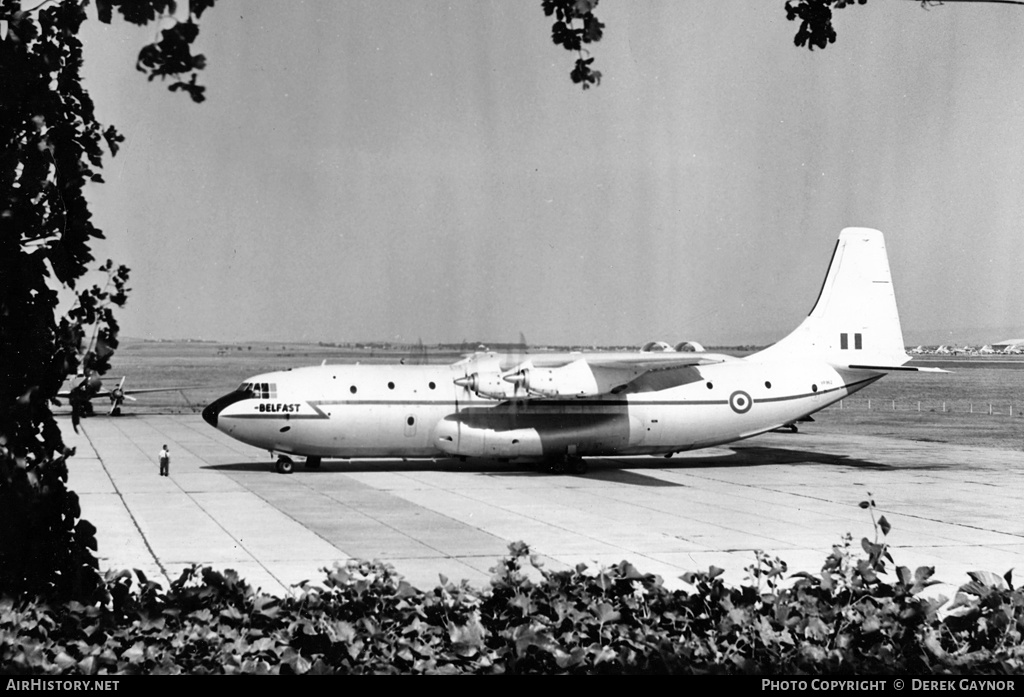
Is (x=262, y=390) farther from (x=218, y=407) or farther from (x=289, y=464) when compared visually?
(x=289, y=464)

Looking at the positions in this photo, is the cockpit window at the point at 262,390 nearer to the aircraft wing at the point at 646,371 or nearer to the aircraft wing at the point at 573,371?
the aircraft wing at the point at 573,371

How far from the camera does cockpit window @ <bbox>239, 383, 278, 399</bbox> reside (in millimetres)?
Result: 28938

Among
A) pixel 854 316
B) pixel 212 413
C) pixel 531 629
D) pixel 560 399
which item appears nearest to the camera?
pixel 531 629

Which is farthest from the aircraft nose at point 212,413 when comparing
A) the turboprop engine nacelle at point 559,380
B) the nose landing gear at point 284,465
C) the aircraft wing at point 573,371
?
the turboprop engine nacelle at point 559,380

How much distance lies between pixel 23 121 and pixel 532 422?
906 inches

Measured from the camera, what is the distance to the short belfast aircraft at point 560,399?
29.0 metres

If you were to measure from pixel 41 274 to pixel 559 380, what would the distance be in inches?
862

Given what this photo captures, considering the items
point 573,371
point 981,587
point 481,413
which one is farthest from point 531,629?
point 481,413

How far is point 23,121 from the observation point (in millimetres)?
8078

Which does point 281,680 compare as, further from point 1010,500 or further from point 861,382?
point 861,382

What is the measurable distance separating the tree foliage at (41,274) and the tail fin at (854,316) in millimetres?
28680

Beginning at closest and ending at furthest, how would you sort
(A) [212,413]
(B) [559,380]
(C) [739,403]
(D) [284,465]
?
(A) [212,413] < (B) [559,380] < (D) [284,465] < (C) [739,403]

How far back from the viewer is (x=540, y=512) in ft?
75.1

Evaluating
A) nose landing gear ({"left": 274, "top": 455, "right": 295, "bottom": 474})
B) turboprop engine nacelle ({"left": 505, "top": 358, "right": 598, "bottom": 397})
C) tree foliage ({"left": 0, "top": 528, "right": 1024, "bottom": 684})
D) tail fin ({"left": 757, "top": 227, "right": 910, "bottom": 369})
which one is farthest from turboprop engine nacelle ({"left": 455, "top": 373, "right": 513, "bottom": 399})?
tree foliage ({"left": 0, "top": 528, "right": 1024, "bottom": 684})
